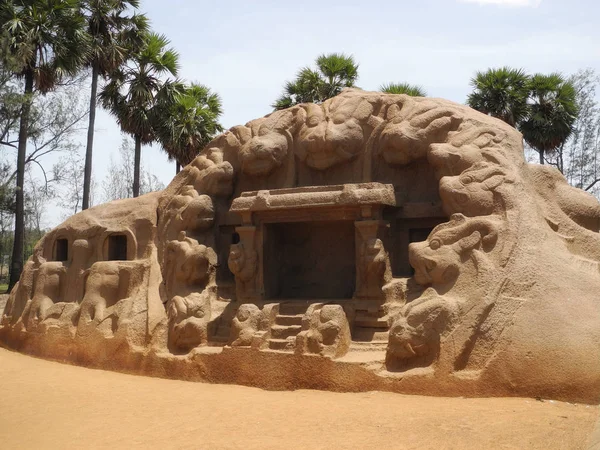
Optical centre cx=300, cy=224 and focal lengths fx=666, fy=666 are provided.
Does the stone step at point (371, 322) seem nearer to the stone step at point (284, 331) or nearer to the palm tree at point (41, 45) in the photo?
the stone step at point (284, 331)

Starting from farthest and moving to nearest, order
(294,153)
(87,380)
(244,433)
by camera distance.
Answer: (294,153), (87,380), (244,433)

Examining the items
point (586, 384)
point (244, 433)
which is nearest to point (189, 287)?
point (244, 433)

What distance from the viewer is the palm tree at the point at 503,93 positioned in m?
18.8

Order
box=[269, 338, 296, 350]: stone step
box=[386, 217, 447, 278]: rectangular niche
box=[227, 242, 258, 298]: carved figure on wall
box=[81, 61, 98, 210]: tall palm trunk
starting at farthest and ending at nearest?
box=[81, 61, 98, 210]: tall palm trunk < box=[227, 242, 258, 298]: carved figure on wall < box=[386, 217, 447, 278]: rectangular niche < box=[269, 338, 296, 350]: stone step

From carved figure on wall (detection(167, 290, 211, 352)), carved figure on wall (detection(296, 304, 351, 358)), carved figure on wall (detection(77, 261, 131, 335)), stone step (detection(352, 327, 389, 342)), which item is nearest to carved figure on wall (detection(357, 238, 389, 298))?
stone step (detection(352, 327, 389, 342))

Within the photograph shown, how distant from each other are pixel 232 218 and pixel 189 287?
4.19 feet

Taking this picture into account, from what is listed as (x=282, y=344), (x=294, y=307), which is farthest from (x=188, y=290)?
(x=282, y=344)

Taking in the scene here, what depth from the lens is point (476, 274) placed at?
25.0 feet

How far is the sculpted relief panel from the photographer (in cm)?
726

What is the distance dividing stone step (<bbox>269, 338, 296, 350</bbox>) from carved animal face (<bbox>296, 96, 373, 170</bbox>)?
2654 millimetres

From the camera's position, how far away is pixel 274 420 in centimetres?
655

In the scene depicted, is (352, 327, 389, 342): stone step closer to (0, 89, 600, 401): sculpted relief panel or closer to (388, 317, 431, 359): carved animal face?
(0, 89, 600, 401): sculpted relief panel

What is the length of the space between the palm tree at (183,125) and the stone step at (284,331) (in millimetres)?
12119

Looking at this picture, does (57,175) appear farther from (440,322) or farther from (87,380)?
(440,322)
